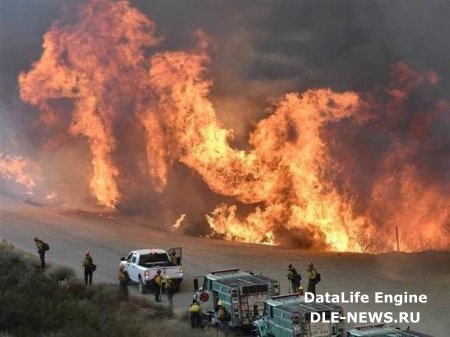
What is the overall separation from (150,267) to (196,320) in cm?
426

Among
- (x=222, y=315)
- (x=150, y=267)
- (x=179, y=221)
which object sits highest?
→ (x=179, y=221)

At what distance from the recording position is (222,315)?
14969 mm

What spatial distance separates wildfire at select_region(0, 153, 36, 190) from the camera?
41.4 m

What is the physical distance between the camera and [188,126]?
30.2m

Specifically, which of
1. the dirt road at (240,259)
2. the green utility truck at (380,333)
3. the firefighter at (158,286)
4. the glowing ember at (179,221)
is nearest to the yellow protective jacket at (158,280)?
the firefighter at (158,286)

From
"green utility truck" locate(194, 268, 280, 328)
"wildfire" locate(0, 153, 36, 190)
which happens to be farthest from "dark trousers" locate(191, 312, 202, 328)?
"wildfire" locate(0, 153, 36, 190)

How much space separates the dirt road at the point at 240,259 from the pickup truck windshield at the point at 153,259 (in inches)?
47.1

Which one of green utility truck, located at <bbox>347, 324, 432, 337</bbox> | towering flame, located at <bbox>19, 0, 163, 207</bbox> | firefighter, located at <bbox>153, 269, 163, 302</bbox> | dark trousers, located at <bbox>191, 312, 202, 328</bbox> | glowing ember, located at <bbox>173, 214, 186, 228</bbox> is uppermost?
towering flame, located at <bbox>19, 0, 163, 207</bbox>

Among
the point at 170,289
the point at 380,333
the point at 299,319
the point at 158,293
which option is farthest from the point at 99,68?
the point at 380,333

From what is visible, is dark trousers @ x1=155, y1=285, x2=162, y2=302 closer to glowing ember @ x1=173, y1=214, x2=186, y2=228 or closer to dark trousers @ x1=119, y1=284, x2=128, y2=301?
dark trousers @ x1=119, y1=284, x2=128, y2=301

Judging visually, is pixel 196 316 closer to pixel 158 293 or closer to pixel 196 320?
pixel 196 320

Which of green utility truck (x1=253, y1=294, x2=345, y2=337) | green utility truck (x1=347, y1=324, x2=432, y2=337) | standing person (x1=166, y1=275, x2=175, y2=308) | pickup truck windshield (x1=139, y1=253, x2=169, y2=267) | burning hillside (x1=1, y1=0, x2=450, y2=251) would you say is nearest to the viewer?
green utility truck (x1=347, y1=324, x2=432, y2=337)

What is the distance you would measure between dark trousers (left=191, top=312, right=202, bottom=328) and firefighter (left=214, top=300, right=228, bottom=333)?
47 cm

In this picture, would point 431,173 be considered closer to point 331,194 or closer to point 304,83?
point 331,194
